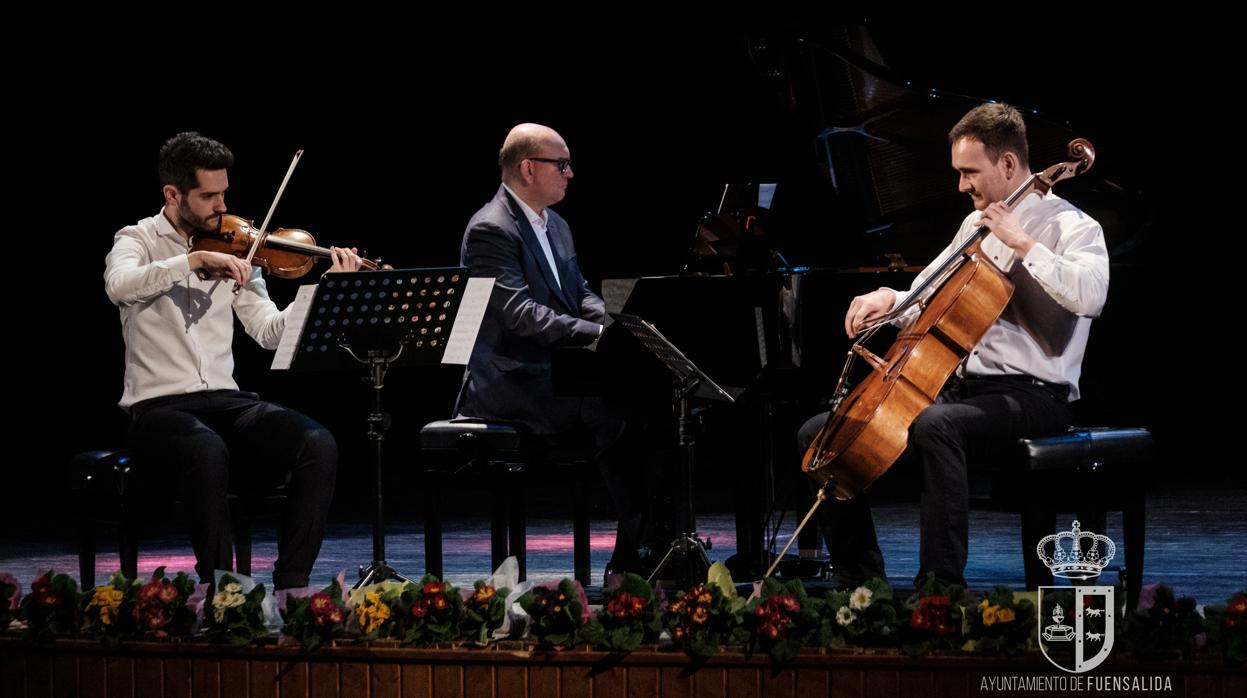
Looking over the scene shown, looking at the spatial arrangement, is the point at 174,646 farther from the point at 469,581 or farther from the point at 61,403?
the point at 61,403

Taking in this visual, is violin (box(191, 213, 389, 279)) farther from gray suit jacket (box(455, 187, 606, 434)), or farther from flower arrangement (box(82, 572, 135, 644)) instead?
flower arrangement (box(82, 572, 135, 644))

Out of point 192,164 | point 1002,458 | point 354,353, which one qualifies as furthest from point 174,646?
point 1002,458

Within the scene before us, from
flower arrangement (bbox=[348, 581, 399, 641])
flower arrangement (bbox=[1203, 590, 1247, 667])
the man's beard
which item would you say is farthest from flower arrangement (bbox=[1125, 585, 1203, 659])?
the man's beard

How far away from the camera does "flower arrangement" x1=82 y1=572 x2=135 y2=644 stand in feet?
10.5

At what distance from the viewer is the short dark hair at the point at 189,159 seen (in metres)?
4.07

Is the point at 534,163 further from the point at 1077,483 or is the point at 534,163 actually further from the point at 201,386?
the point at 1077,483

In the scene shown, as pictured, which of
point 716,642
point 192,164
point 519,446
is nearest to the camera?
point 716,642

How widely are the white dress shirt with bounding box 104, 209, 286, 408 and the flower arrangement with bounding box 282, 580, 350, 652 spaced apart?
1.23m

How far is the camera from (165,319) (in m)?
4.13

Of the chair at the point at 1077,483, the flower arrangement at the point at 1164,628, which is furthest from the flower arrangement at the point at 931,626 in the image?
the chair at the point at 1077,483

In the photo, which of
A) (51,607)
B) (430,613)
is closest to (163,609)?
(51,607)

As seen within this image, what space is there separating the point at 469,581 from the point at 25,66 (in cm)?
394

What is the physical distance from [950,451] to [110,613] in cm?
213

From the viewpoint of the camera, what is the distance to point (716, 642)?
2.96 meters
